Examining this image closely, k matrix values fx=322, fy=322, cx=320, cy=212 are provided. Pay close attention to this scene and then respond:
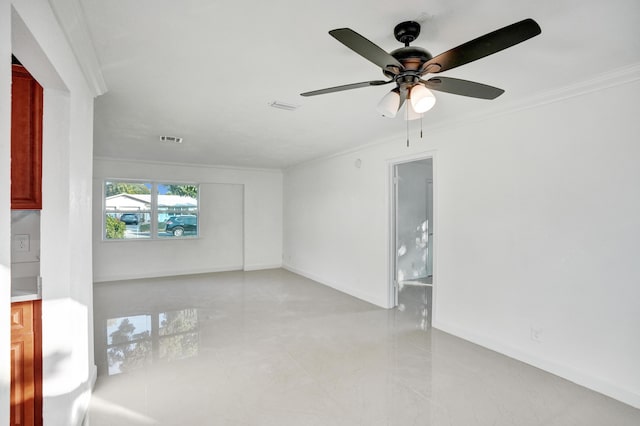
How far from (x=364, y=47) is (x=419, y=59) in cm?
40

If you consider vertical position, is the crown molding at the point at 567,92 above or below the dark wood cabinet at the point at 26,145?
above

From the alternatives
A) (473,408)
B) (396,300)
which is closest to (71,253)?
(473,408)

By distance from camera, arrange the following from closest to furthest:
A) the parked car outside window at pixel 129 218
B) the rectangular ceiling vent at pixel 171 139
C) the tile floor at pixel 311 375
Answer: the tile floor at pixel 311 375
the rectangular ceiling vent at pixel 171 139
the parked car outside window at pixel 129 218

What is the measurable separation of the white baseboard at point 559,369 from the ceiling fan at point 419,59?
2.35 m

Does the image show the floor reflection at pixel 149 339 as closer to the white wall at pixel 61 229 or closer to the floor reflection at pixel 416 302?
the white wall at pixel 61 229

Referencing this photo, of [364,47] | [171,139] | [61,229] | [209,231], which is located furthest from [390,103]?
[209,231]

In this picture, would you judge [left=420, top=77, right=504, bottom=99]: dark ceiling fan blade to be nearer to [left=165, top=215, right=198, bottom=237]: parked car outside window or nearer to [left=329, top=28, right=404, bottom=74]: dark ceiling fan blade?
[left=329, top=28, right=404, bottom=74]: dark ceiling fan blade

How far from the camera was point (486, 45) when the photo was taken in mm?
1458

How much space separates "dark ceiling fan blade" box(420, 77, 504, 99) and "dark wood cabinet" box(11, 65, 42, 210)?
2.21m

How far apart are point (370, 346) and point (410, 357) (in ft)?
1.38

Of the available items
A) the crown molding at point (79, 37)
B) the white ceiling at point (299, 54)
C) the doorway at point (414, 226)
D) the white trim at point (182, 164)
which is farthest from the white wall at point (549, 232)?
the white trim at point (182, 164)

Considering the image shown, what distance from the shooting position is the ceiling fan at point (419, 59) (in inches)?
54.5

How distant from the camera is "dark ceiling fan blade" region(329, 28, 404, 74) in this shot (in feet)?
4.54

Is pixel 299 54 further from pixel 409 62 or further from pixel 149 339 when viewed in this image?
pixel 149 339
